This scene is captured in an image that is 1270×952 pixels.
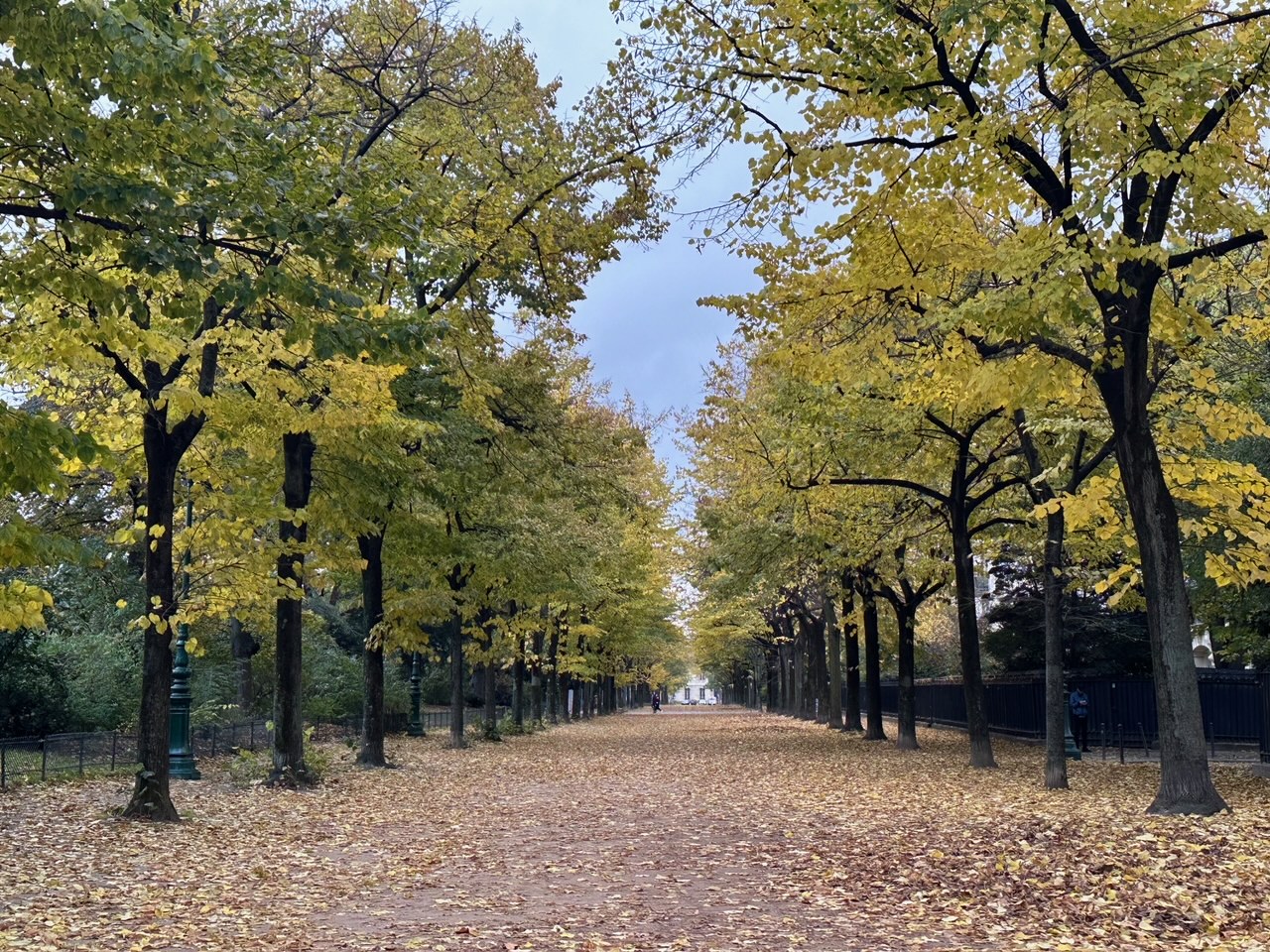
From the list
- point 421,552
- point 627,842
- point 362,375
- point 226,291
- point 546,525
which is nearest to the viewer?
point 226,291

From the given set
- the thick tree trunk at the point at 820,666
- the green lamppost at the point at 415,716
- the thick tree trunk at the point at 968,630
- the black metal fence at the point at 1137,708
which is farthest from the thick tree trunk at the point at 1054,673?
the thick tree trunk at the point at 820,666

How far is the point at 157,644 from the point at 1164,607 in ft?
36.5

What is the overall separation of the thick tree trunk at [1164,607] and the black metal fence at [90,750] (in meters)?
13.4

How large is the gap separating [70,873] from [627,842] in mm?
5266

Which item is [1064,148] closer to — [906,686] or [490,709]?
[906,686]

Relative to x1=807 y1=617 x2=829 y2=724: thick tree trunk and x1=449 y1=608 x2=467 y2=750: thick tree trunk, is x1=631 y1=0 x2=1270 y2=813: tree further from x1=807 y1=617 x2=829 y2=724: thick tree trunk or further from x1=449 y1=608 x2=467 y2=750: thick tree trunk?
x1=807 y1=617 x2=829 y2=724: thick tree trunk

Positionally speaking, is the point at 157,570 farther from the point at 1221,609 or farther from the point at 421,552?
the point at 1221,609

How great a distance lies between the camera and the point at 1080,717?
77.0 feet

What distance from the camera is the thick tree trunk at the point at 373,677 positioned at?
2077 cm

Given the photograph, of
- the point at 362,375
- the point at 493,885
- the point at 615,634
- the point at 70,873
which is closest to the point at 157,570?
the point at 362,375

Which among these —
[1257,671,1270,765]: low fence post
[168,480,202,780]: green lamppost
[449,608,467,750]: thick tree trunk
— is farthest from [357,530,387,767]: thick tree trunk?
[1257,671,1270,765]: low fence post

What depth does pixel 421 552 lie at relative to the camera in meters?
22.9

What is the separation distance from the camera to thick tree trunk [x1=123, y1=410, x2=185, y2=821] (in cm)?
1241

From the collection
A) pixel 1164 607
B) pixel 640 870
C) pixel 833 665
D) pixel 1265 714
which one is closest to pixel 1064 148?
pixel 1164 607
